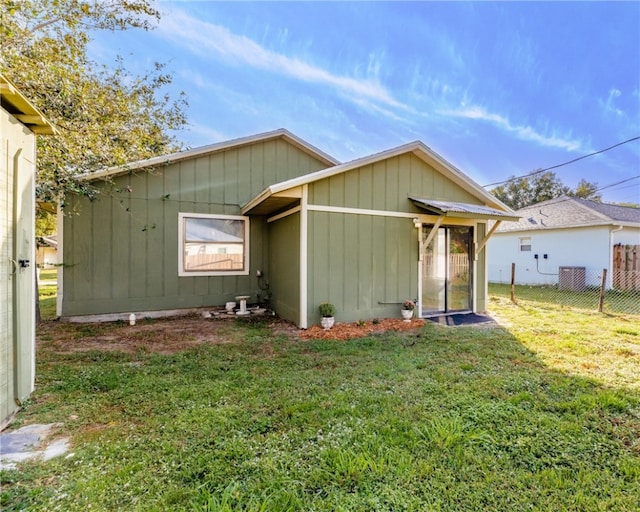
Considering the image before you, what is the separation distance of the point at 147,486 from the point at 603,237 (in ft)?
47.5

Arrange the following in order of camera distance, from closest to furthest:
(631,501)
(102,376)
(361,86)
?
(631,501), (102,376), (361,86)

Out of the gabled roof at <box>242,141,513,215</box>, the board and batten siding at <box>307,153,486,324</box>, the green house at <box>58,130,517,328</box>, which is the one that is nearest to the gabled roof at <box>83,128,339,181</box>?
the green house at <box>58,130,517,328</box>

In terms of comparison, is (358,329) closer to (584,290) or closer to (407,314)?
(407,314)

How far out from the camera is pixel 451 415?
2.50m

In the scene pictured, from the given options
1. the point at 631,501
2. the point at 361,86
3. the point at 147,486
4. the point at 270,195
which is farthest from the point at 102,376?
the point at 361,86

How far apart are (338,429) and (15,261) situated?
2877 millimetres

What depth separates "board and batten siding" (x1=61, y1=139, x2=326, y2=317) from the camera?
6.07 m

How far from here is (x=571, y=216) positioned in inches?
478

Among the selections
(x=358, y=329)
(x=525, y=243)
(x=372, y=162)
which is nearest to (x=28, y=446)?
(x=358, y=329)

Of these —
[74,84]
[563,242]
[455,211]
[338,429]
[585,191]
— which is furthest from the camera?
[585,191]

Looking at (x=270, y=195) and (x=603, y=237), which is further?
(x=603, y=237)

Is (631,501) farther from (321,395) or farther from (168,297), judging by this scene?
(168,297)

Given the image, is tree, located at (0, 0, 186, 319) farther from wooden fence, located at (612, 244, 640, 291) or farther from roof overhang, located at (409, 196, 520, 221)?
wooden fence, located at (612, 244, 640, 291)

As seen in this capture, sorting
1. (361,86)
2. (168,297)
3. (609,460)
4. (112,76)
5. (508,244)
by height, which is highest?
(361,86)
